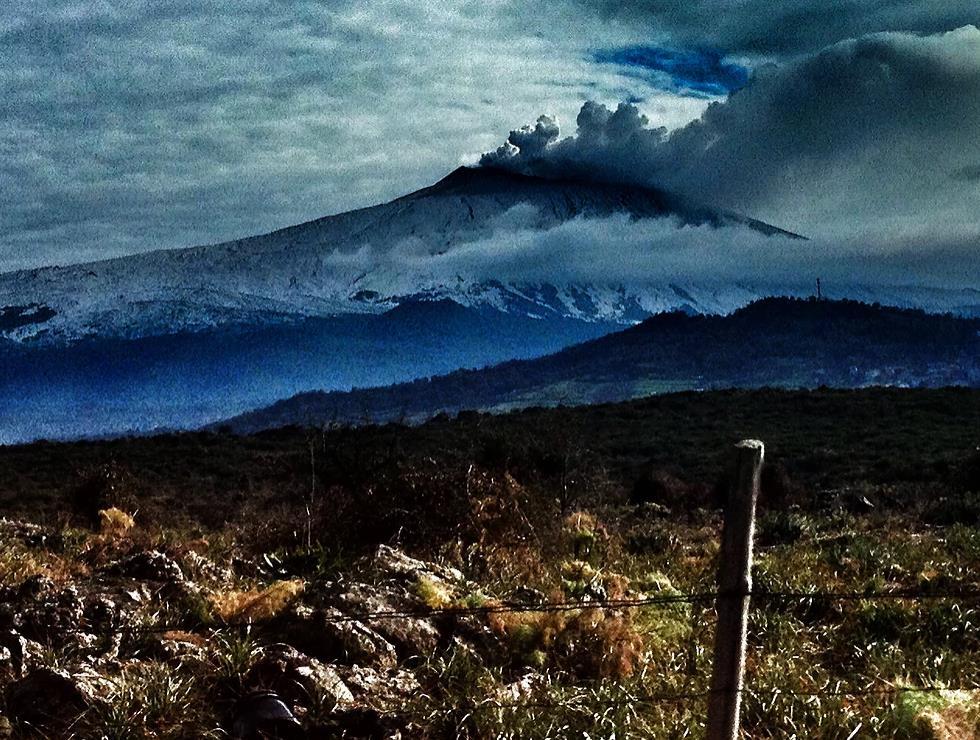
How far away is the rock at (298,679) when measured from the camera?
17.3 feet

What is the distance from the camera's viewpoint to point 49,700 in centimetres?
516

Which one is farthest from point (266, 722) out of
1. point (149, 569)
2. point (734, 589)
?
point (149, 569)

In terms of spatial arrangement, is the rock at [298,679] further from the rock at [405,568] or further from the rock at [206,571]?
the rock at [206,571]

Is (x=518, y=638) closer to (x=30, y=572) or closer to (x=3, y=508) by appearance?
(x=30, y=572)

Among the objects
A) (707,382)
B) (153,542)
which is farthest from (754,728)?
(707,382)

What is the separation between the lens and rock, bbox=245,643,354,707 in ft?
17.3

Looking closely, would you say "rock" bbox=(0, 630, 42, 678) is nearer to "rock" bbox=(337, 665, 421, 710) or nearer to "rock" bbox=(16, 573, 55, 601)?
"rock" bbox=(16, 573, 55, 601)

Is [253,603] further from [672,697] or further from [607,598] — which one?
[672,697]

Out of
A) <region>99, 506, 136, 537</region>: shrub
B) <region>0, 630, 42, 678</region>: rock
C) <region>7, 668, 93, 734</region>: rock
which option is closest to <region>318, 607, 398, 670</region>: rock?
<region>7, 668, 93, 734</region>: rock

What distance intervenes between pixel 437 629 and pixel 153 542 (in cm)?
565

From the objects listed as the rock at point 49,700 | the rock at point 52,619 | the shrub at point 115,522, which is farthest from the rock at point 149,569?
the shrub at point 115,522

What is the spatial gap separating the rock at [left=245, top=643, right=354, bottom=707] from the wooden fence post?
1893 millimetres

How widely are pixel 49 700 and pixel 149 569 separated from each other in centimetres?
251

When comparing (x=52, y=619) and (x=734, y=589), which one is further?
(x=52, y=619)
